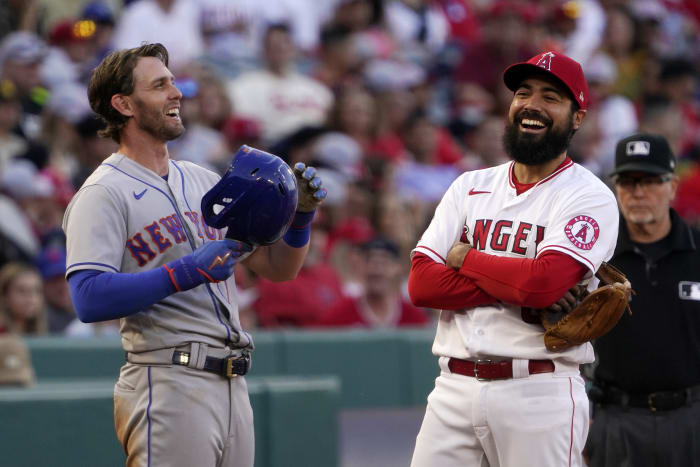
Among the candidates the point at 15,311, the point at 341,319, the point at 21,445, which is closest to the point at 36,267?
the point at 15,311

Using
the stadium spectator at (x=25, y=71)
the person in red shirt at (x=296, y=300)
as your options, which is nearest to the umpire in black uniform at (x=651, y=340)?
the person in red shirt at (x=296, y=300)

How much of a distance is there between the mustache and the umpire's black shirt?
3.26 ft

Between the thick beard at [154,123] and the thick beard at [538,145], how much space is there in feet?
4.00

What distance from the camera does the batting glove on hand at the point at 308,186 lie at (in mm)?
3865

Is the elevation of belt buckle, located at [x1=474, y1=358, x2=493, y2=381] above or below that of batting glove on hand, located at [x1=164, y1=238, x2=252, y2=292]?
below

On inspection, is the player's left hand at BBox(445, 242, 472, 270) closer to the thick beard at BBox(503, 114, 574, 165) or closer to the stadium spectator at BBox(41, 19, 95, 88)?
the thick beard at BBox(503, 114, 574, 165)

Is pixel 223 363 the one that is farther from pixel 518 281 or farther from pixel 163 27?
pixel 163 27

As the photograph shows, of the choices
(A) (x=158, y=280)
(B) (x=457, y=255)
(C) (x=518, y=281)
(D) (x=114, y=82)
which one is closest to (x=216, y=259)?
(A) (x=158, y=280)

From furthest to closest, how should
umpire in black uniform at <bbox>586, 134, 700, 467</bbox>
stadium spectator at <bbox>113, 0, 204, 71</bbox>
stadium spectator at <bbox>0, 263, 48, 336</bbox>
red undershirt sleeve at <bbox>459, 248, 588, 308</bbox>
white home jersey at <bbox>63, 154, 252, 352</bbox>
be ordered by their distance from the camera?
stadium spectator at <bbox>113, 0, 204, 71</bbox> → stadium spectator at <bbox>0, 263, 48, 336</bbox> → umpire in black uniform at <bbox>586, 134, 700, 467</bbox> → red undershirt sleeve at <bbox>459, 248, 588, 308</bbox> → white home jersey at <bbox>63, 154, 252, 352</bbox>

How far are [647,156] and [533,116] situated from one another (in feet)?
2.99

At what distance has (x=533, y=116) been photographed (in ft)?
12.8

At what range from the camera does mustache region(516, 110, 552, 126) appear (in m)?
3.89

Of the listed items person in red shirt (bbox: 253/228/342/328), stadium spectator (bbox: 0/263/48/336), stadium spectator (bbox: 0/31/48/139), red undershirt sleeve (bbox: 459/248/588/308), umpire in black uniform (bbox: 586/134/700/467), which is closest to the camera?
red undershirt sleeve (bbox: 459/248/588/308)

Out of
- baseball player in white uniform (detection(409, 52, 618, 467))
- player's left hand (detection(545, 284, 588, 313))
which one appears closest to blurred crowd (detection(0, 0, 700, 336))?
baseball player in white uniform (detection(409, 52, 618, 467))
